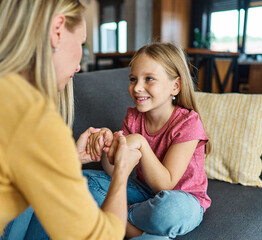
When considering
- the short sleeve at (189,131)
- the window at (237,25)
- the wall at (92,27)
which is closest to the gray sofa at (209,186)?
the short sleeve at (189,131)

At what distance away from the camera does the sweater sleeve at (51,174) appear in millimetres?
494

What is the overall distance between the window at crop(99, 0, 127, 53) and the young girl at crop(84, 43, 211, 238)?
6846mm

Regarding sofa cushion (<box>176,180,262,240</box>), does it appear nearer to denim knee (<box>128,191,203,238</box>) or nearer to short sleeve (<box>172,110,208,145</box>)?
denim knee (<box>128,191,203,238</box>)

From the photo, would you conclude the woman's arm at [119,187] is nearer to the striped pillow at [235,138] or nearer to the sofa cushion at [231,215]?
the sofa cushion at [231,215]

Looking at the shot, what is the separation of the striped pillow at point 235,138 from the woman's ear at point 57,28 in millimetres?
958

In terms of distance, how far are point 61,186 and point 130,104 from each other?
3.44 feet

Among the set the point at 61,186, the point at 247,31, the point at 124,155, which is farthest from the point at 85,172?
the point at 247,31

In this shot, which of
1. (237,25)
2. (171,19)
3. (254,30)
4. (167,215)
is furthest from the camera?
(171,19)

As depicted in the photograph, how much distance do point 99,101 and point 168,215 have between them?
2.23 ft

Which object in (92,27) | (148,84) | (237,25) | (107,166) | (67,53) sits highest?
(92,27)

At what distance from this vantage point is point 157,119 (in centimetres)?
120

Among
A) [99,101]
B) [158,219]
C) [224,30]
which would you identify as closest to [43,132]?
[158,219]

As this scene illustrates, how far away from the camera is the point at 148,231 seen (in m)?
0.94

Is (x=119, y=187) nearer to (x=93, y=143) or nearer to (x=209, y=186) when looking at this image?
(x=93, y=143)
